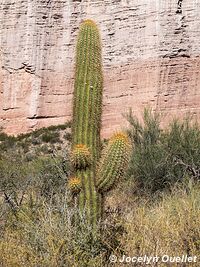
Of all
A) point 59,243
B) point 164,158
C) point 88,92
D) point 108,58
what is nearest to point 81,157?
point 88,92

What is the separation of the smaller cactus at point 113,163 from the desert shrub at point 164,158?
4142 millimetres

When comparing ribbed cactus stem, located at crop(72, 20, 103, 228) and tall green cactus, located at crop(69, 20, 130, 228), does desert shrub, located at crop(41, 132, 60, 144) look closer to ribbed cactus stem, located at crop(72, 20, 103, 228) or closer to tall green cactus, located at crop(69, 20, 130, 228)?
ribbed cactus stem, located at crop(72, 20, 103, 228)

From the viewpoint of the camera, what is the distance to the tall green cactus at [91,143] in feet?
17.2

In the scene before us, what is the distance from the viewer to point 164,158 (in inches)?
437

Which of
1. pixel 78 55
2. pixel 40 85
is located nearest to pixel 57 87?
pixel 40 85

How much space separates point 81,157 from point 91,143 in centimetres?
31

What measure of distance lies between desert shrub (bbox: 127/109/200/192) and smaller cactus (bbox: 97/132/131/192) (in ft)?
13.6

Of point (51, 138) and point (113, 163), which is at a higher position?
point (113, 163)

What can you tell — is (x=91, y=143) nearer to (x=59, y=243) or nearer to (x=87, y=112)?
(x=87, y=112)

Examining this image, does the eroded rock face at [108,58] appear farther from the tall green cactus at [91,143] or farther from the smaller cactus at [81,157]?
the smaller cactus at [81,157]

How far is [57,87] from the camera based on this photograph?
85.3ft

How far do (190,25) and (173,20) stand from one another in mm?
778

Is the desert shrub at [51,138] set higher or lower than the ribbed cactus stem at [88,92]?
lower
